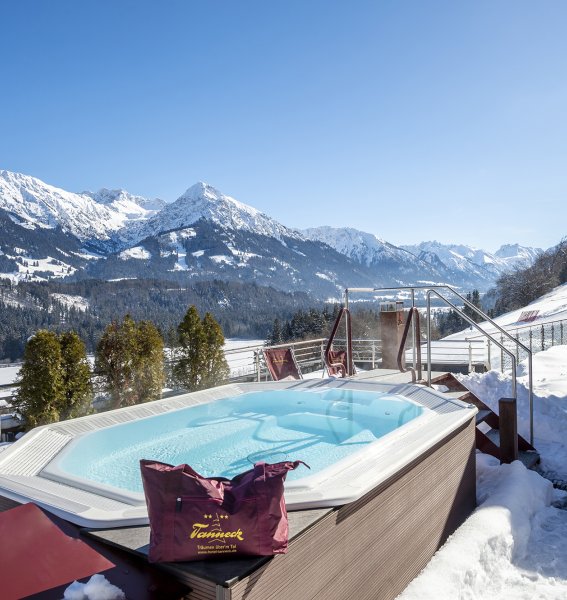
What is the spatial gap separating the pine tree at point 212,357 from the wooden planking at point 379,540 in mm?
6534

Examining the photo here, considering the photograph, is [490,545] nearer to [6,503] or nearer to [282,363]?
[6,503]

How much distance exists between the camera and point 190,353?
30.2 feet

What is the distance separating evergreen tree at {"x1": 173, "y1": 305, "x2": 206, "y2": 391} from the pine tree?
9cm

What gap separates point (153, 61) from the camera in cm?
902

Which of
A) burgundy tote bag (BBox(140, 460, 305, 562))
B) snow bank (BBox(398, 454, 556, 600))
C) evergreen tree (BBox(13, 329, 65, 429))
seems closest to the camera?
burgundy tote bag (BBox(140, 460, 305, 562))

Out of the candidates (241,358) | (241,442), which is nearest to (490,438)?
(241,442)

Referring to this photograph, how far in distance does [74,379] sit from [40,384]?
43cm

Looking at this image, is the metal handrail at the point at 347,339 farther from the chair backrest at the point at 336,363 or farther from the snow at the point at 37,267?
the snow at the point at 37,267

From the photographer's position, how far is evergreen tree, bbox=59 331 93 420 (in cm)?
659

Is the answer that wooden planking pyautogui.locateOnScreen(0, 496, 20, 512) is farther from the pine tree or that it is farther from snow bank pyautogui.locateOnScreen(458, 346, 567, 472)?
the pine tree

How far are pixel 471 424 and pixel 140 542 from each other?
2469mm

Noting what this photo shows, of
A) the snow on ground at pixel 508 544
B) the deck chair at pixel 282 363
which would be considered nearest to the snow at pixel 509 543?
the snow on ground at pixel 508 544

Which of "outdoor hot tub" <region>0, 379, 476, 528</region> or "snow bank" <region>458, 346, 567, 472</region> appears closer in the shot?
"outdoor hot tub" <region>0, 379, 476, 528</region>

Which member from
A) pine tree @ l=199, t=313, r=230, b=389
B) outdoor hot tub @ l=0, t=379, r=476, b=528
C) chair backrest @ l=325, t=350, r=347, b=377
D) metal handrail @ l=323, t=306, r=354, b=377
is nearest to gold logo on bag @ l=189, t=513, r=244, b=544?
outdoor hot tub @ l=0, t=379, r=476, b=528
